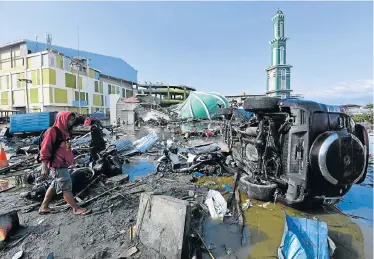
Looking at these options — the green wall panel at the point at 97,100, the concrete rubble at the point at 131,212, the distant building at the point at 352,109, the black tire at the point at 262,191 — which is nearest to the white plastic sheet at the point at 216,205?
the concrete rubble at the point at 131,212

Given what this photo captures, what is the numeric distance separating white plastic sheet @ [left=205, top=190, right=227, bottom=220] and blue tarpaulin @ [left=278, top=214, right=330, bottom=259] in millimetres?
1156

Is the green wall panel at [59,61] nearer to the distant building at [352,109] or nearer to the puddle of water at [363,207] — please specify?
the distant building at [352,109]

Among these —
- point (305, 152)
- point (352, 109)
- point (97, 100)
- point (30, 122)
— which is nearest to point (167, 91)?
point (97, 100)

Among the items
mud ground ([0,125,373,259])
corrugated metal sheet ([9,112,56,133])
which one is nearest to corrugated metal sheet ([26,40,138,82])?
corrugated metal sheet ([9,112,56,133])

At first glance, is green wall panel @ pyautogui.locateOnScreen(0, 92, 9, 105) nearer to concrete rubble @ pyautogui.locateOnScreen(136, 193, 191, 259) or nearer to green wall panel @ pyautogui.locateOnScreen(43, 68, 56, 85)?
green wall panel @ pyautogui.locateOnScreen(43, 68, 56, 85)

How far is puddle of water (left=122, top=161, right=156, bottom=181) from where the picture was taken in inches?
249

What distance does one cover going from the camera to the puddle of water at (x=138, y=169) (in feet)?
20.8

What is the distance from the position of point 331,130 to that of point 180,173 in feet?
12.6

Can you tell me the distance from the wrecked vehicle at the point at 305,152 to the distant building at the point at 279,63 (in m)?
47.7

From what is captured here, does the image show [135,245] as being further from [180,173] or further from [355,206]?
[355,206]

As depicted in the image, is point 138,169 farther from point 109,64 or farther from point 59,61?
point 109,64

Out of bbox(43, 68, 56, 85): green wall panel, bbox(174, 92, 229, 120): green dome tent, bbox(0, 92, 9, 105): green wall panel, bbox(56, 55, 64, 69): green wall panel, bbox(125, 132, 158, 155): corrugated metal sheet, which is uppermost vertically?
bbox(56, 55, 64, 69): green wall panel

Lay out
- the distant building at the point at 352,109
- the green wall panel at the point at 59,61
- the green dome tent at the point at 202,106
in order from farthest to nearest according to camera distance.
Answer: the green wall panel at the point at 59,61
the green dome tent at the point at 202,106
the distant building at the point at 352,109

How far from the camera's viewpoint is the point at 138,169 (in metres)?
6.89
